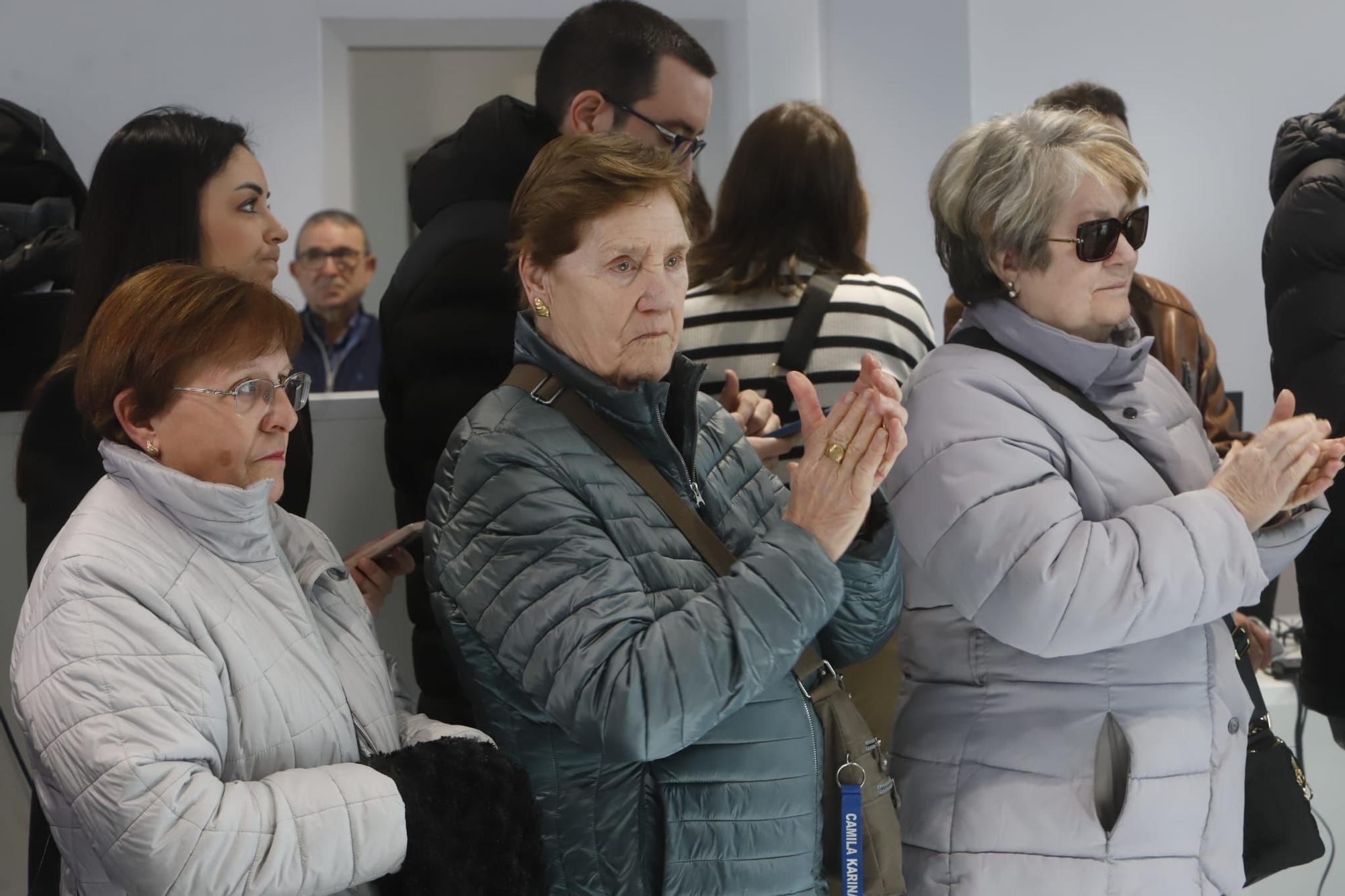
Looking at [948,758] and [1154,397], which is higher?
[1154,397]

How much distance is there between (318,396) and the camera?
2.59m

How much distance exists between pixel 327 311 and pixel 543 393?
3762 millimetres

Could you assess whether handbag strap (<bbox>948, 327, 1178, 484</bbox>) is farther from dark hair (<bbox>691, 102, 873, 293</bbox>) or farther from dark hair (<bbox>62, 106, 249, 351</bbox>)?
dark hair (<bbox>62, 106, 249, 351</bbox>)

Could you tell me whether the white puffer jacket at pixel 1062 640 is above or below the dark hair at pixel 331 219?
below

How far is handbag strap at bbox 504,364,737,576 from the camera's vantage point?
1.65 meters

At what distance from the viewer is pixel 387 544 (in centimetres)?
201

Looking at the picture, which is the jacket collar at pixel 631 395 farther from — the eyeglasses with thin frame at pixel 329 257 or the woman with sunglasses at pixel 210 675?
the eyeglasses with thin frame at pixel 329 257

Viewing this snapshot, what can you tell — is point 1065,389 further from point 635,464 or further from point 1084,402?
point 635,464

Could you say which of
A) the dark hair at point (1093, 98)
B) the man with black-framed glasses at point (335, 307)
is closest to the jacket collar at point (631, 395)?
the dark hair at point (1093, 98)

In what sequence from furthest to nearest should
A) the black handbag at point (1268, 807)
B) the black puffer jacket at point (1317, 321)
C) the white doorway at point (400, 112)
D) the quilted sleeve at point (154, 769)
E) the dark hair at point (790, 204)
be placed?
1. the white doorway at point (400, 112)
2. the dark hair at point (790, 204)
3. the black puffer jacket at point (1317, 321)
4. the black handbag at point (1268, 807)
5. the quilted sleeve at point (154, 769)

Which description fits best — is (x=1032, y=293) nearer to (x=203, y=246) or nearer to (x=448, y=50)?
(x=203, y=246)

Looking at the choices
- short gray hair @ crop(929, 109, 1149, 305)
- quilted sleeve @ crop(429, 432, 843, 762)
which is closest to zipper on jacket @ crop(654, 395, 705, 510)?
quilted sleeve @ crop(429, 432, 843, 762)

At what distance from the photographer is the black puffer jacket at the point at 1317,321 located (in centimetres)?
241

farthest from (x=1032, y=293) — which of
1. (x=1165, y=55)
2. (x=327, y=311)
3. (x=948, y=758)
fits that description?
(x=327, y=311)
